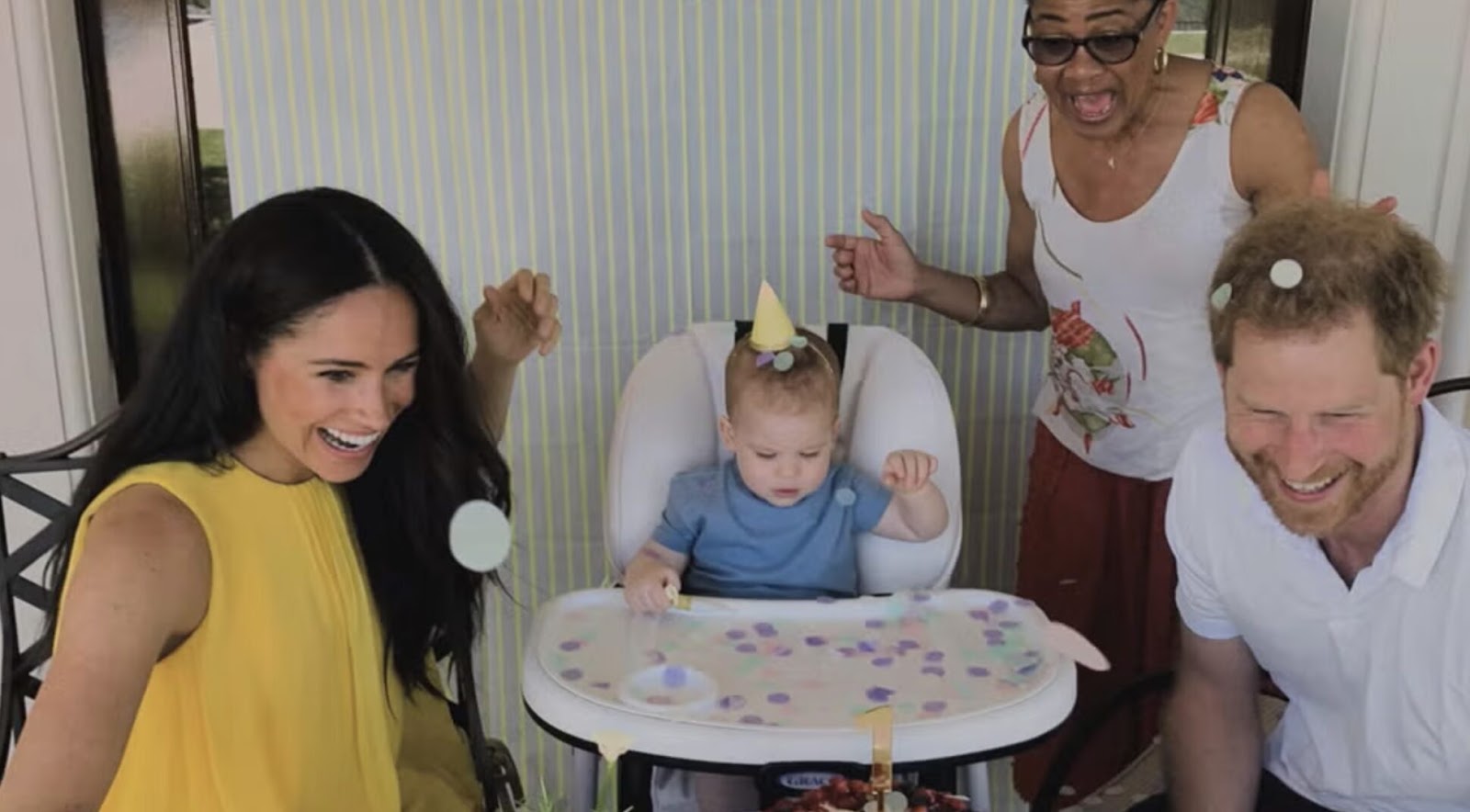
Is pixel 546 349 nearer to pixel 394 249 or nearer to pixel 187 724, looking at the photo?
pixel 394 249

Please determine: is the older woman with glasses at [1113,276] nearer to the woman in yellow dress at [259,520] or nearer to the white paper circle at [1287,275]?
the white paper circle at [1287,275]

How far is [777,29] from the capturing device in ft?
6.49

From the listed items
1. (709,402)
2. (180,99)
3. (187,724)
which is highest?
(180,99)

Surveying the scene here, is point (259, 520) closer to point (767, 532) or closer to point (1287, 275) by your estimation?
point (767, 532)

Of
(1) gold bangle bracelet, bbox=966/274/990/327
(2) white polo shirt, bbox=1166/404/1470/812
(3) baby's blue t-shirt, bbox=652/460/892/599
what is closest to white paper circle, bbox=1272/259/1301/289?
(2) white polo shirt, bbox=1166/404/1470/812

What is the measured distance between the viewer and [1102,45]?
161 cm

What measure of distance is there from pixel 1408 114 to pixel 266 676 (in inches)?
65.1

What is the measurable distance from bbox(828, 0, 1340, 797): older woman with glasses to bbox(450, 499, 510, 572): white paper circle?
2.17 feet

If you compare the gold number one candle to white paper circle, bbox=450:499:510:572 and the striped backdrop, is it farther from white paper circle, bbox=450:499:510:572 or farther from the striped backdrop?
the striped backdrop

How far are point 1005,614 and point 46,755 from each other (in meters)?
0.94

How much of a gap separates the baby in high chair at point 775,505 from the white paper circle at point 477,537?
0.52ft

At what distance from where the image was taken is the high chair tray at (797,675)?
1.31 meters

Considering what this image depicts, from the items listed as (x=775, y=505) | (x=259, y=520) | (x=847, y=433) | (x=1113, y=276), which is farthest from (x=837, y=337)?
(x=259, y=520)

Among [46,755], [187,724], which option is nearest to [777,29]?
[187,724]
